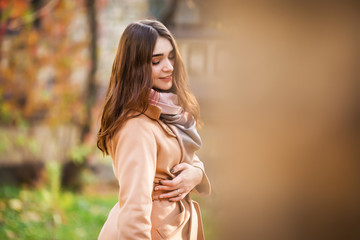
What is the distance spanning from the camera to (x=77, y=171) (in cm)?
543

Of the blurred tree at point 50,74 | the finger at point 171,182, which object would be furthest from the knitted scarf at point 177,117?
the blurred tree at point 50,74

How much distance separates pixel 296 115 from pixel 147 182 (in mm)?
679

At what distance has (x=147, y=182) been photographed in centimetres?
115

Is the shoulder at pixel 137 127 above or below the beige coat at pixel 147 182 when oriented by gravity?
above

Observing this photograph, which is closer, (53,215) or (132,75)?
(132,75)

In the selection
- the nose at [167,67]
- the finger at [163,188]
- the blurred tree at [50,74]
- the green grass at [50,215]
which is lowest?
the green grass at [50,215]

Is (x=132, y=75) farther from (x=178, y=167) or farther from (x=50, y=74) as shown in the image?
(x=50, y=74)

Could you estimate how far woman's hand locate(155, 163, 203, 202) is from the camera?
125 cm

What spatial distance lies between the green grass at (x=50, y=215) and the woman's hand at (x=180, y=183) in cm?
341

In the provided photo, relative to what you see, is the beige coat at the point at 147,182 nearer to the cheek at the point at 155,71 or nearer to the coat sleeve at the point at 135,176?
the coat sleeve at the point at 135,176

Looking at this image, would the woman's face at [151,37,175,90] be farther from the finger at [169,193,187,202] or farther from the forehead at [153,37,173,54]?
the finger at [169,193,187,202]

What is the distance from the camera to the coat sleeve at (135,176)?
44.5 inches

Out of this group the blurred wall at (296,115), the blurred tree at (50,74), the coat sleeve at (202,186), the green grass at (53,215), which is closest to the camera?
the blurred wall at (296,115)

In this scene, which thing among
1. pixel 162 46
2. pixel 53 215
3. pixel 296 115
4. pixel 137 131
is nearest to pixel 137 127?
pixel 137 131
